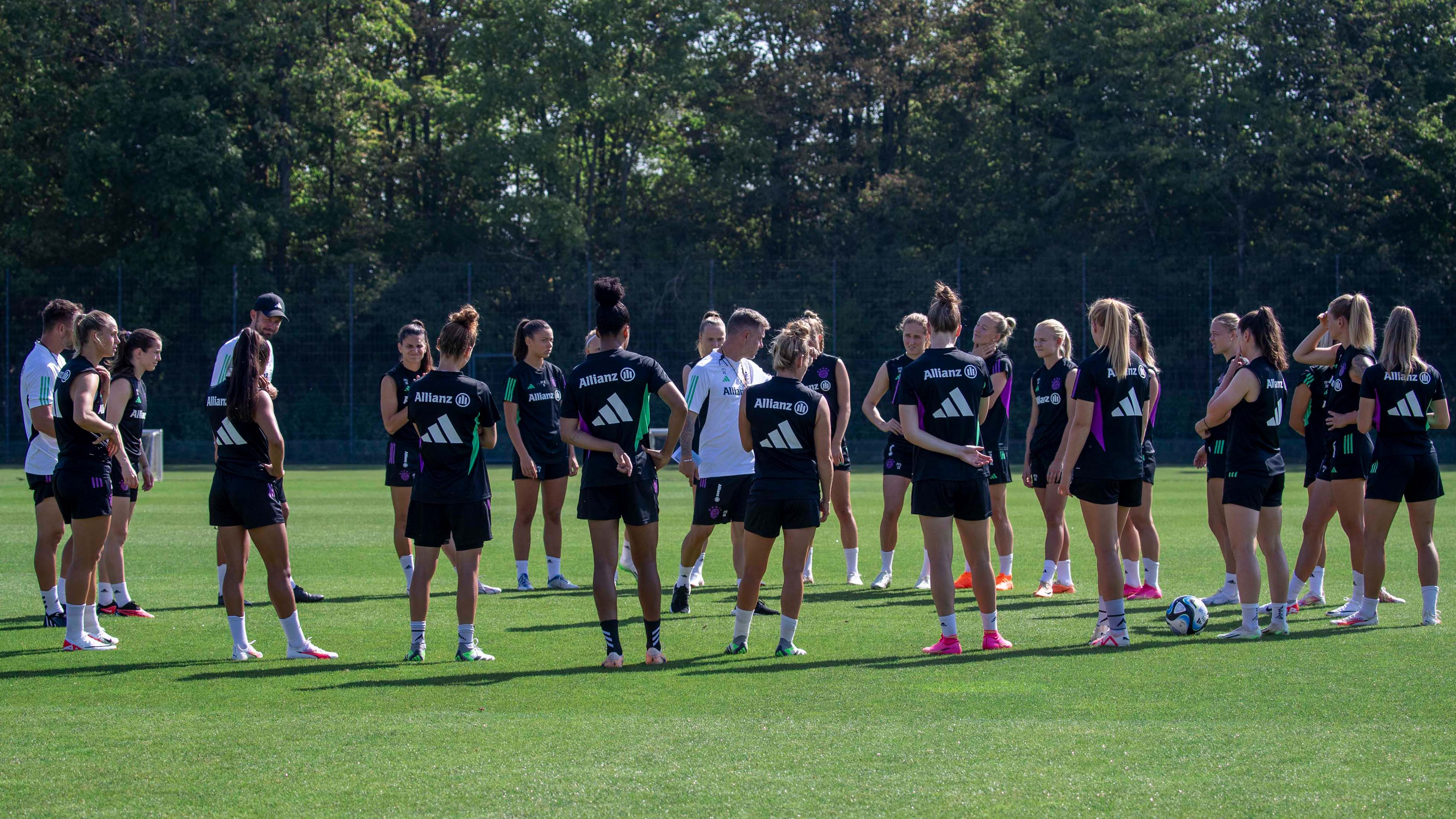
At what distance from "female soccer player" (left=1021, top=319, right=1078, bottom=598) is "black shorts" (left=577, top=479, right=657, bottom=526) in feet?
11.1

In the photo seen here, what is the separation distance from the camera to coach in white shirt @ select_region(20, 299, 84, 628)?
8297mm

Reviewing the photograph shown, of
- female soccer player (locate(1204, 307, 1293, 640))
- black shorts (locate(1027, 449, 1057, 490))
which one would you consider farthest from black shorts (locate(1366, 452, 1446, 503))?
black shorts (locate(1027, 449, 1057, 490))

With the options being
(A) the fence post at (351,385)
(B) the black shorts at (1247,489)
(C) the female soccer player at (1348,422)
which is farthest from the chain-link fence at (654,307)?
(B) the black shorts at (1247,489)

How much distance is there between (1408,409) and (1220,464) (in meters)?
1.39

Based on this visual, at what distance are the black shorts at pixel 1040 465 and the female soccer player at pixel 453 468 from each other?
14.1 feet

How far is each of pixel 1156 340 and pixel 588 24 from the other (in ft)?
61.7

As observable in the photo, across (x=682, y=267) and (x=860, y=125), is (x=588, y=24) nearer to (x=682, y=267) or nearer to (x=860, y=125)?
(x=860, y=125)

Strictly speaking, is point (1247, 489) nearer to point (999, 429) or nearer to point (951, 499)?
point (951, 499)

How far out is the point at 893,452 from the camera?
1026 centimetres

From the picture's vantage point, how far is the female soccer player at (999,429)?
9.46 metres

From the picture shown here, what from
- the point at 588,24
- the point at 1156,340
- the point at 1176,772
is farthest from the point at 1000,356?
the point at 588,24

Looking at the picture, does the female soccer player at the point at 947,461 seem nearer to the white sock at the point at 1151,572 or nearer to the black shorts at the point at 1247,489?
the black shorts at the point at 1247,489

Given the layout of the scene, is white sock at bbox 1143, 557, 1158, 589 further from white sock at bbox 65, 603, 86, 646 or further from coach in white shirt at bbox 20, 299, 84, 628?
coach in white shirt at bbox 20, 299, 84, 628

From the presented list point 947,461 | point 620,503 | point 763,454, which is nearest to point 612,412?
point 620,503
